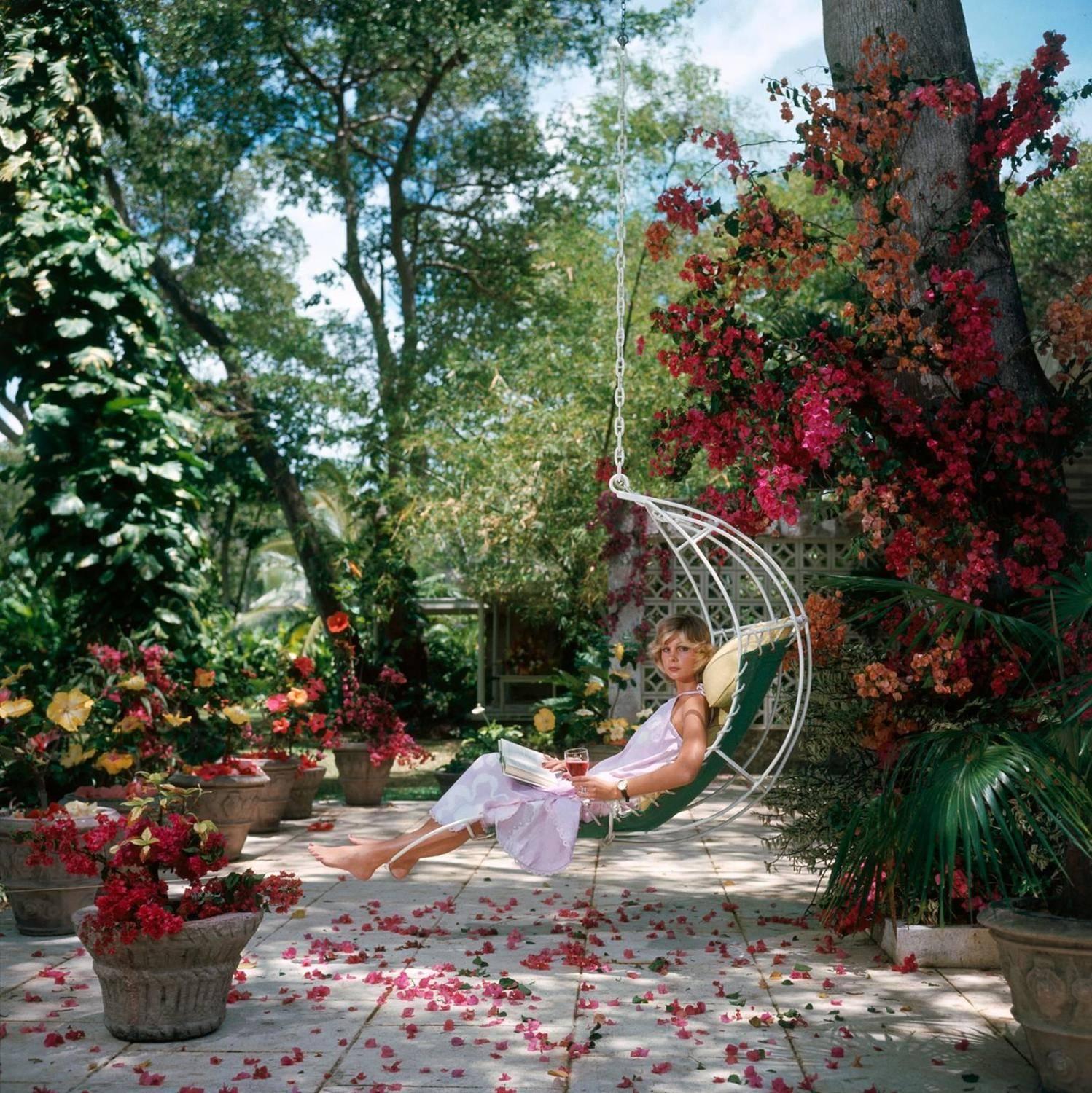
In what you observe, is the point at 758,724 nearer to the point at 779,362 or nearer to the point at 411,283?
the point at 779,362

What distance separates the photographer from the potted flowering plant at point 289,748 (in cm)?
754

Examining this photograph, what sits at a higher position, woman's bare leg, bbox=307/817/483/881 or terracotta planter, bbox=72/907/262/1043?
woman's bare leg, bbox=307/817/483/881

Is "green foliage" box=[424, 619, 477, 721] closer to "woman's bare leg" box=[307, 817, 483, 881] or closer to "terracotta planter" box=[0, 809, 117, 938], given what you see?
"terracotta planter" box=[0, 809, 117, 938]

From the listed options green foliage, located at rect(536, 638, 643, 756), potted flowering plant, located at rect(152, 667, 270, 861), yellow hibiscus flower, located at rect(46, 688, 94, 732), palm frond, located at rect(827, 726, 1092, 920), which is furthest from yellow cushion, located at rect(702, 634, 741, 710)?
green foliage, located at rect(536, 638, 643, 756)

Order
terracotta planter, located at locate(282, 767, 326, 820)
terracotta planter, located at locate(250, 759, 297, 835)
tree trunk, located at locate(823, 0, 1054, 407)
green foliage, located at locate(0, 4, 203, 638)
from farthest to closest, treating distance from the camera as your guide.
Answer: terracotta planter, located at locate(282, 767, 326, 820)
green foliage, located at locate(0, 4, 203, 638)
terracotta planter, located at locate(250, 759, 297, 835)
tree trunk, located at locate(823, 0, 1054, 407)

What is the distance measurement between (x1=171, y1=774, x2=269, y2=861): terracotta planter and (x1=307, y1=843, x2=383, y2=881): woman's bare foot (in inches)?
74.8

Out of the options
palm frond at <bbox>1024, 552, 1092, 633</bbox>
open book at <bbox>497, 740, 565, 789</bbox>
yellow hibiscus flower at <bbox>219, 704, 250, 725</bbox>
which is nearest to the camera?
palm frond at <bbox>1024, 552, 1092, 633</bbox>

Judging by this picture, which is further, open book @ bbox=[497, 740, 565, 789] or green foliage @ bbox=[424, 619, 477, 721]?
green foliage @ bbox=[424, 619, 477, 721]

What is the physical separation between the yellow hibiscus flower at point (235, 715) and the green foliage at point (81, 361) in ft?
3.96

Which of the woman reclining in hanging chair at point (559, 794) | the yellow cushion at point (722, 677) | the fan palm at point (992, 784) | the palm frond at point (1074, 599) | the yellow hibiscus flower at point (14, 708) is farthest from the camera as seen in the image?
the yellow hibiscus flower at point (14, 708)

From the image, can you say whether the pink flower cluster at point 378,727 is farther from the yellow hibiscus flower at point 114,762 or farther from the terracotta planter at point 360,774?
the yellow hibiscus flower at point 114,762

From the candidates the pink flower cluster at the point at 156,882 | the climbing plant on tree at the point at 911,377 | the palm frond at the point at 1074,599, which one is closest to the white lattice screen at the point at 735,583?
the climbing plant on tree at the point at 911,377

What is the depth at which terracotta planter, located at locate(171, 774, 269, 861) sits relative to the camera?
6.36 m

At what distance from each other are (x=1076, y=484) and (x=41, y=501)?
282 inches
